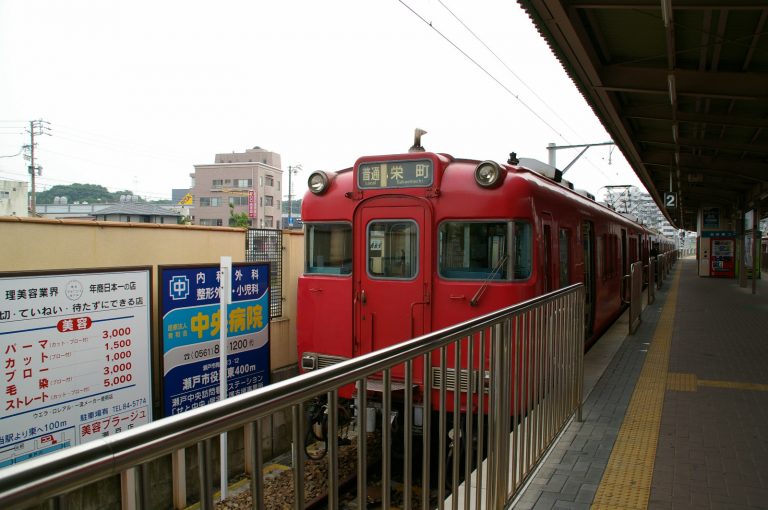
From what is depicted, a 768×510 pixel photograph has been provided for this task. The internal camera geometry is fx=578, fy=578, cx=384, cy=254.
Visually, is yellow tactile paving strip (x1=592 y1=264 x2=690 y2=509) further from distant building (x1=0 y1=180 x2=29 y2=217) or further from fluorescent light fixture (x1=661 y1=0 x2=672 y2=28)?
distant building (x1=0 y1=180 x2=29 y2=217)

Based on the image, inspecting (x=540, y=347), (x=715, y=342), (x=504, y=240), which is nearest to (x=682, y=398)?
(x=504, y=240)

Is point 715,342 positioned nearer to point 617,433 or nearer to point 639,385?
point 639,385

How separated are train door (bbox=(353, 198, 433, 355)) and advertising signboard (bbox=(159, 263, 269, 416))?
6.73 feet

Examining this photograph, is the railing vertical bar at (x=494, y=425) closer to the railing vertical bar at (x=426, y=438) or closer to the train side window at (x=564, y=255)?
the railing vertical bar at (x=426, y=438)

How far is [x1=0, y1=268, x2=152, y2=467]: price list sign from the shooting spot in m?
4.70

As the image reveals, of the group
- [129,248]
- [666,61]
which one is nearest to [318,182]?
[129,248]

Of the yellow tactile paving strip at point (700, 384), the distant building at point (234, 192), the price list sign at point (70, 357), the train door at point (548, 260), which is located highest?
the distant building at point (234, 192)

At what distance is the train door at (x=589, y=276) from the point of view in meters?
8.34

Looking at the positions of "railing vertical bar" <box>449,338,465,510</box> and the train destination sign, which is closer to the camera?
"railing vertical bar" <box>449,338,465,510</box>

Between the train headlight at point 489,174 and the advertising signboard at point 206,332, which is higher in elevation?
the train headlight at point 489,174

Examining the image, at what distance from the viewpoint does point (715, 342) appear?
30.2ft

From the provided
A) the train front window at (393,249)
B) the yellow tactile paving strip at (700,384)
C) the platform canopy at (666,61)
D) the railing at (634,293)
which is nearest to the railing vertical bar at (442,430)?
the train front window at (393,249)

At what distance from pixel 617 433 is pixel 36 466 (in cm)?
464

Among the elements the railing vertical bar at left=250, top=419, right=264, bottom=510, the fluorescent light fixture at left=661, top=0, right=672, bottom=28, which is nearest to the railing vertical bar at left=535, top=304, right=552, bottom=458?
the railing vertical bar at left=250, top=419, right=264, bottom=510
